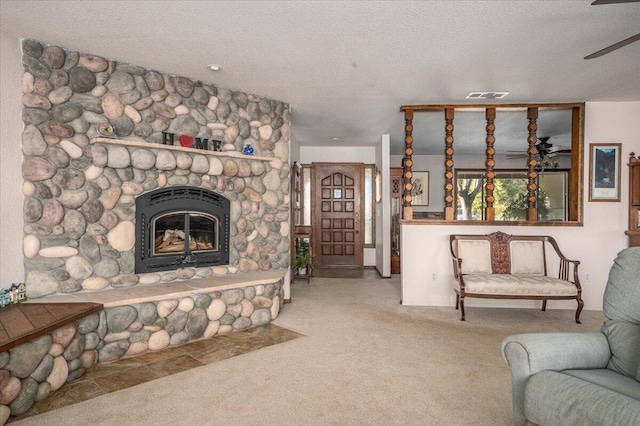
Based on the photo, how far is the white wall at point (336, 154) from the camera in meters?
7.77

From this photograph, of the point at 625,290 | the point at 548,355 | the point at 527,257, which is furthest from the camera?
the point at 527,257

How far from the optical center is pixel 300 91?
426 centimetres

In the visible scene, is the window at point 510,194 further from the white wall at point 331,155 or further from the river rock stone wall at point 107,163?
the river rock stone wall at point 107,163

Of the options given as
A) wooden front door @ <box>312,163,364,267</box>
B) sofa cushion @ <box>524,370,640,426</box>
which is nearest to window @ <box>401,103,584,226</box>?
wooden front door @ <box>312,163,364,267</box>

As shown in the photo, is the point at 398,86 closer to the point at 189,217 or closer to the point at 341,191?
the point at 189,217

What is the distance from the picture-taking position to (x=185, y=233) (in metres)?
3.88

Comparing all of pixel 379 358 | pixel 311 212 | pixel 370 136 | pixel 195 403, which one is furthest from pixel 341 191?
pixel 195 403

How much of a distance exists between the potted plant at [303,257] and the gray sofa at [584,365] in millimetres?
4596

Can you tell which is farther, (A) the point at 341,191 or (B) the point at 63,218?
(A) the point at 341,191

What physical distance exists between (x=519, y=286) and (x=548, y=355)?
8.19ft

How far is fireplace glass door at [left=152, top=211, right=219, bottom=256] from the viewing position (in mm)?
3734

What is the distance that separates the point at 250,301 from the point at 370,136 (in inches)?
155

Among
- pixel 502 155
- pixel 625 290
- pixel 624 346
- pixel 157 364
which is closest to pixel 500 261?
pixel 625 290

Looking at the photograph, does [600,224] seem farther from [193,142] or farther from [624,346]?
[193,142]
